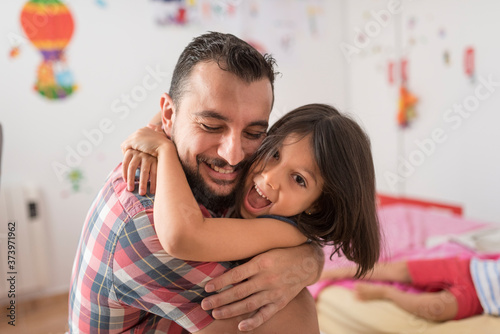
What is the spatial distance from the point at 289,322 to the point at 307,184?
15.1 inches

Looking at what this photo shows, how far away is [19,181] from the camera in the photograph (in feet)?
9.93

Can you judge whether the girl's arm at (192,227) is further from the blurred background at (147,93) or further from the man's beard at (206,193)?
the blurred background at (147,93)

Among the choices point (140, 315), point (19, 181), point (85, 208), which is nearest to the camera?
point (140, 315)

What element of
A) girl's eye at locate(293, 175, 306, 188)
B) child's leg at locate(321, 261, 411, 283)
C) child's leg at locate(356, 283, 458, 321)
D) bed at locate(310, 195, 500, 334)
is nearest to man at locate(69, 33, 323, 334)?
girl's eye at locate(293, 175, 306, 188)

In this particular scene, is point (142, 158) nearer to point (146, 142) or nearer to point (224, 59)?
point (146, 142)

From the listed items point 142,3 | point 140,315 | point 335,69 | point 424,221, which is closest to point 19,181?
point 142,3

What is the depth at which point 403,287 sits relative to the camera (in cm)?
198

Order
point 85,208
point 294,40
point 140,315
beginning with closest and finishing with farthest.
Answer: point 140,315
point 85,208
point 294,40

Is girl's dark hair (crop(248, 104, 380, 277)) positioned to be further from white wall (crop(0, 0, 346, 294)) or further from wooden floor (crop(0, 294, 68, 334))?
white wall (crop(0, 0, 346, 294))

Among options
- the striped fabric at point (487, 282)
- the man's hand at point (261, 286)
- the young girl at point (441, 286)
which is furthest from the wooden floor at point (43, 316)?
the striped fabric at point (487, 282)

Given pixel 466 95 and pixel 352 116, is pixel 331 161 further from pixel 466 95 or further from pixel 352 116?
pixel 466 95

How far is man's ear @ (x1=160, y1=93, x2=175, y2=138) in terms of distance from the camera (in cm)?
133

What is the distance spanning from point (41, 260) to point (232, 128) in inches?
98.4

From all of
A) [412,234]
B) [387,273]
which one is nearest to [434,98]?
[412,234]
